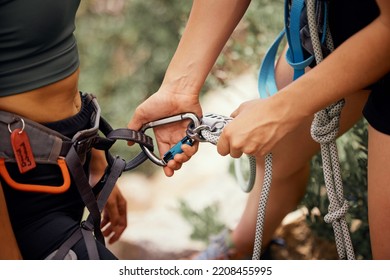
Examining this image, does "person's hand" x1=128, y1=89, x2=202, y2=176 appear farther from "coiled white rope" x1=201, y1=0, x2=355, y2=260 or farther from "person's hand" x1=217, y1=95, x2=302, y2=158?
"person's hand" x1=217, y1=95, x2=302, y2=158

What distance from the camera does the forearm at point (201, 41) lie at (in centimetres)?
185

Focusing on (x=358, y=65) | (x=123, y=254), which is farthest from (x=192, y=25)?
(x=123, y=254)

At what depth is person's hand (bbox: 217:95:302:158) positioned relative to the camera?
157 cm

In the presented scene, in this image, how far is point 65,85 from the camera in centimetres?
165

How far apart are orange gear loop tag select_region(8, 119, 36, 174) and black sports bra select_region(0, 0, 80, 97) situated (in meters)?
0.09

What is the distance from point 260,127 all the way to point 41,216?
1.74ft

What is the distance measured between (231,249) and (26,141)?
1.23 m

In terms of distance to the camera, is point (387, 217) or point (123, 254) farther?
point (123, 254)

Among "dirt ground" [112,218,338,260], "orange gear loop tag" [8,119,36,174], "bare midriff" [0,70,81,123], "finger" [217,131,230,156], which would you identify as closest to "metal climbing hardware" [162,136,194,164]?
"finger" [217,131,230,156]

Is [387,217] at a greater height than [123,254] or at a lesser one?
greater

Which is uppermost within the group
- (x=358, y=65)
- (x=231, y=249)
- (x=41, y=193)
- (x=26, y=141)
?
(x=358, y=65)

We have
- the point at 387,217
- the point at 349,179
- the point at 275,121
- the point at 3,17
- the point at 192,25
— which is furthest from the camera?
the point at 349,179

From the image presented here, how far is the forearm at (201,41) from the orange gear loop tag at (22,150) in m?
0.46

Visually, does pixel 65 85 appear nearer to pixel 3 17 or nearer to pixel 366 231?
pixel 3 17
